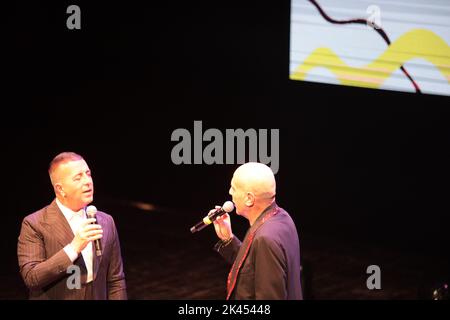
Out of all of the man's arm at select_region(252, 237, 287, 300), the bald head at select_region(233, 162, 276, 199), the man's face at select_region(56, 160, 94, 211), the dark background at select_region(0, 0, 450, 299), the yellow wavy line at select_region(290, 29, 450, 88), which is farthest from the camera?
the dark background at select_region(0, 0, 450, 299)

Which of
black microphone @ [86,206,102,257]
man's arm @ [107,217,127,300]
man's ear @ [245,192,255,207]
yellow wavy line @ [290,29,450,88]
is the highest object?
yellow wavy line @ [290,29,450,88]

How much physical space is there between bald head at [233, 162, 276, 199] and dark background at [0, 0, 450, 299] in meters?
2.93

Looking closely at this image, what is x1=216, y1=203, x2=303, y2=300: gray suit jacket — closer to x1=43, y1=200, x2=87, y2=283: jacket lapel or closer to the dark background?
x1=43, y1=200, x2=87, y2=283: jacket lapel

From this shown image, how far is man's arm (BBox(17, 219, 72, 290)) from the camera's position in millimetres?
3320

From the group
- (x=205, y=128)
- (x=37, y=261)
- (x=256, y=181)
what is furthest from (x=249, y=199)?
(x=205, y=128)

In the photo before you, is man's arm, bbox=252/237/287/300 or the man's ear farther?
the man's ear

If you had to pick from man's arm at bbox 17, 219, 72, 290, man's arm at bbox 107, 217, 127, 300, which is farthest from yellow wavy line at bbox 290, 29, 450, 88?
man's arm at bbox 17, 219, 72, 290

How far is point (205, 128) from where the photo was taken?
7.28m

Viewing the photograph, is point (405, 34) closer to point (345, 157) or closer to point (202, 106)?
point (345, 157)

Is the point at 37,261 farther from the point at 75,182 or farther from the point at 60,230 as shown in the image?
the point at 75,182

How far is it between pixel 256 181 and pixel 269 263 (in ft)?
1.19

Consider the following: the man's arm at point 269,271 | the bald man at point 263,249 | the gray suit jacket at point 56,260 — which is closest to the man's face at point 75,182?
the gray suit jacket at point 56,260

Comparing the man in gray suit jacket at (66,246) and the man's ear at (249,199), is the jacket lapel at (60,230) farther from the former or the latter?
the man's ear at (249,199)
